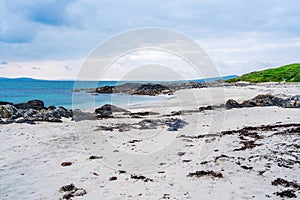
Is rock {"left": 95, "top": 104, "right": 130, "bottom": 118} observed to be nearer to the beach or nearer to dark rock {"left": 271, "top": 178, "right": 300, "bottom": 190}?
the beach

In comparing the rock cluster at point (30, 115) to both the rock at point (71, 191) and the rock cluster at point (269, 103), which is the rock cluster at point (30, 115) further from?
the rock cluster at point (269, 103)

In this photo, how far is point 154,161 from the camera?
385 inches

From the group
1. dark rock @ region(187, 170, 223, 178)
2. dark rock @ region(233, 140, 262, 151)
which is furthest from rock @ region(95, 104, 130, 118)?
dark rock @ region(187, 170, 223, 178)

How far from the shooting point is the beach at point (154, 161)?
283 inches

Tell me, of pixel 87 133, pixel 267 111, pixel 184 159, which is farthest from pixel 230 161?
pixel 267 111

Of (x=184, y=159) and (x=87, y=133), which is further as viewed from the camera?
(x=87, y=133)

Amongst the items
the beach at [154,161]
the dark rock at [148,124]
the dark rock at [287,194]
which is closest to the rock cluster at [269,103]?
the beach at [154,161]

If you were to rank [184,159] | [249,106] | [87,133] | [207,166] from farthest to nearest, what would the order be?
[249,106] → [87,133] → [184,159] → [207,166]

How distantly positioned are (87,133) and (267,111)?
1238 cm

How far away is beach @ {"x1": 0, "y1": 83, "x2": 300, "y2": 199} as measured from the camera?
7.19m

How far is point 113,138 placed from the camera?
13.3 meters

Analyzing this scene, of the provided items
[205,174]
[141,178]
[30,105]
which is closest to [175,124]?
[205,174]

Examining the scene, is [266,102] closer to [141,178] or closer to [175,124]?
[175,124]

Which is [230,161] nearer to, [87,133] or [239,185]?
[239,185]
